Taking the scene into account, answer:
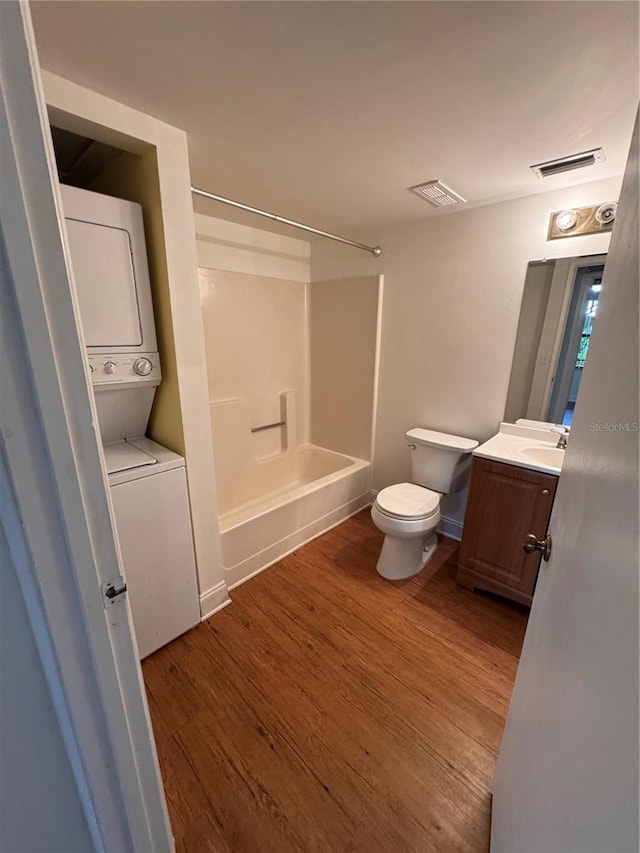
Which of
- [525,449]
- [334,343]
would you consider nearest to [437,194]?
[334,343]

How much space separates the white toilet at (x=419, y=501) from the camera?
6.57ft

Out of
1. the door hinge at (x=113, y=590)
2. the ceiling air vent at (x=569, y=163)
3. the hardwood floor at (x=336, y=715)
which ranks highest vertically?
the ceiling air vent at (x=569, y=163)

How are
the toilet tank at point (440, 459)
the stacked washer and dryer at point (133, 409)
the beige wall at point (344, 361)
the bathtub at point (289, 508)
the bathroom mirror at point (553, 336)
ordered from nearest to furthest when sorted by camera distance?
the stacked washer and dryer at point (133, 409) → the bathroom mirror at point (553, 336) → the bathtub at point (289, 508) → the toilet tank at point (440, 459) → the beige wall at point (344, 361)

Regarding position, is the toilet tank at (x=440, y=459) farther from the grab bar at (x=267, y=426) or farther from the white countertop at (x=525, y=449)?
the grab bar at (x=267, y=426)

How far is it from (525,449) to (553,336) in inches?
25.4

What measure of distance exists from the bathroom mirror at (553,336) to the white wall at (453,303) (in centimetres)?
6

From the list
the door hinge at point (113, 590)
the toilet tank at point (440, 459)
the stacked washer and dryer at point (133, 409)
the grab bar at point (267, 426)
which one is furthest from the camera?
the grab bar at point (267, 426)

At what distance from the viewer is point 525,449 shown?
6.30 feet

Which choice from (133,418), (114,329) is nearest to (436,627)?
(133,418)

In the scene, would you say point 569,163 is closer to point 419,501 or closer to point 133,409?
point 419,501

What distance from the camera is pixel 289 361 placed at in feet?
9.78

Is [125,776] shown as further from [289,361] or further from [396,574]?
[289,361]

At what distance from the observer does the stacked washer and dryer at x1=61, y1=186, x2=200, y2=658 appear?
1269 mm

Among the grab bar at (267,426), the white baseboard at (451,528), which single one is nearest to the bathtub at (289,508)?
the grab bar at (267,426)
